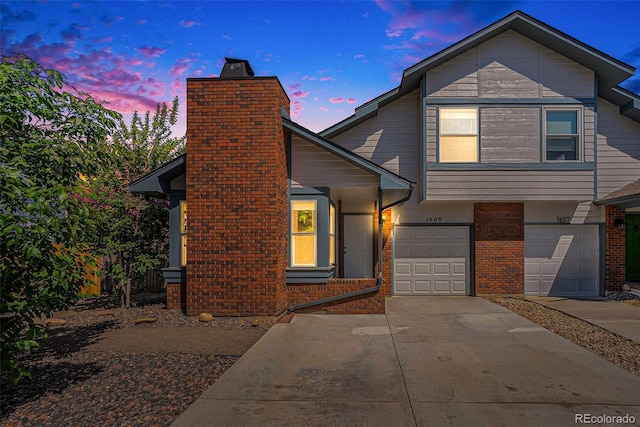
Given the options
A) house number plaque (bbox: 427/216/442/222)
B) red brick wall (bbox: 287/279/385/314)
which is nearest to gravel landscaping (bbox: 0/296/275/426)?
red brick wall (bbox: 287/279/385/314)

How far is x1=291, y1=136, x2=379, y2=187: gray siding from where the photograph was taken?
9.99 meters

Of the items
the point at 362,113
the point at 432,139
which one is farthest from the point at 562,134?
the point at 362,113

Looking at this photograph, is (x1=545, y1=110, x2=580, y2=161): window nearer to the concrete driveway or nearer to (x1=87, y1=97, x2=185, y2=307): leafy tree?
the concrete driveway

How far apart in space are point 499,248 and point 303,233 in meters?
6.51

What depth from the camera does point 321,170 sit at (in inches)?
397

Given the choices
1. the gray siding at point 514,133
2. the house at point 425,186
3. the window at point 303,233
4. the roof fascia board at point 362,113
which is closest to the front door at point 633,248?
the house at point 425,186

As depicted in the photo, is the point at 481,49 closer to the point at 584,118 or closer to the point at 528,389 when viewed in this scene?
the point at 584,118

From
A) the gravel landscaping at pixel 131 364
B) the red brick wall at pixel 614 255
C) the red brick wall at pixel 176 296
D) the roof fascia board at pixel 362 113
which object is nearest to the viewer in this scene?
the gravel landscaping at pixel 131 364

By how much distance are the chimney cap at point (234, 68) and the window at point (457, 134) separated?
5861mm

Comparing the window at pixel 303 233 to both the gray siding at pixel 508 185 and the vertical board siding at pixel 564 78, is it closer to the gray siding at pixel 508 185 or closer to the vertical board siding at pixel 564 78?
the gray siding at pixel 508 185

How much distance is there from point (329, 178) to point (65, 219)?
6683 millimetres

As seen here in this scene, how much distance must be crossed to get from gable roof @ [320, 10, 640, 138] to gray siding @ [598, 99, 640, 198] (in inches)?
13.5

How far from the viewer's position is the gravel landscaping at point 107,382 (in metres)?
4.26

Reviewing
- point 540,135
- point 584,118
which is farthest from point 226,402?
point 584,118
